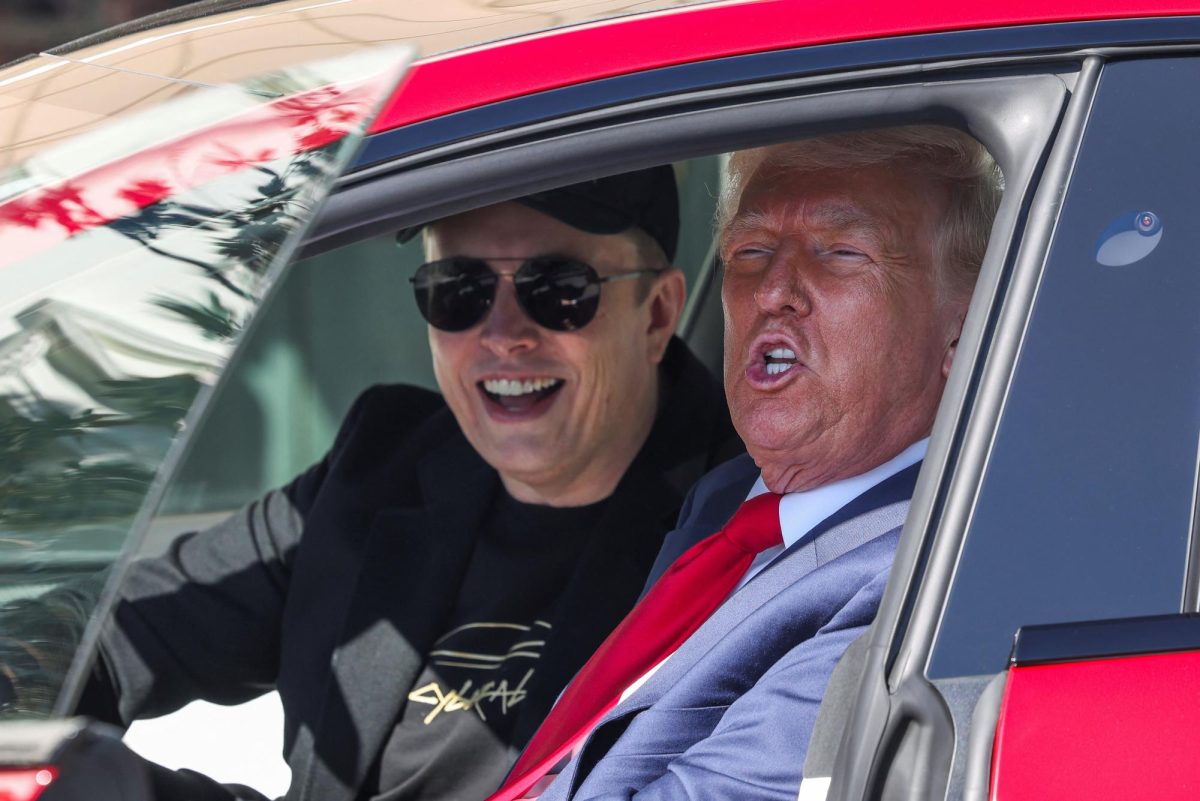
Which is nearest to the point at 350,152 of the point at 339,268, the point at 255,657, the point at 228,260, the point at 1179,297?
the point at 228,260

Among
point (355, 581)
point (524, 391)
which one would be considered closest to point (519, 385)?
point (524, 391)

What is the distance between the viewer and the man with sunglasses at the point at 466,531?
219 cm

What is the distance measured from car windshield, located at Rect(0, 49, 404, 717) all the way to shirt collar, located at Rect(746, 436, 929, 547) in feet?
2.58

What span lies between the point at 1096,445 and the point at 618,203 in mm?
1336

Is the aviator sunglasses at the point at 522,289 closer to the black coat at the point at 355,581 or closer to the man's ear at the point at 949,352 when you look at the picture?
the black coat at the point at 355,581

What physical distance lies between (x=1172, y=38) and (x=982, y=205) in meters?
0.46

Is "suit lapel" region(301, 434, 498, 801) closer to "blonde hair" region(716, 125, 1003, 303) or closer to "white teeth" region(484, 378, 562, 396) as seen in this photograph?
"white teeth" region(484, 378, 562, 396)

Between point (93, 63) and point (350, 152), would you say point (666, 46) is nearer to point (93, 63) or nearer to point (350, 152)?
point (350, 152)

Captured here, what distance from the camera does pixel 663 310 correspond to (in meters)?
2.51

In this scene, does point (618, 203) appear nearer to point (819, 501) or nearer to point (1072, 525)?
point (819, 501)

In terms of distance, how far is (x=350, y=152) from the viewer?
1149 mm

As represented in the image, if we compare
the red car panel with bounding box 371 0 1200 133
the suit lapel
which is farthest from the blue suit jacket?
the suit lapel

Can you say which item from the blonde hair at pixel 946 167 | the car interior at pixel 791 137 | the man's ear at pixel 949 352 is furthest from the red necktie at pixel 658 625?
the car interior at pixel 791 137

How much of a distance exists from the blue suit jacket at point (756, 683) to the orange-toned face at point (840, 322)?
0.13 metres
